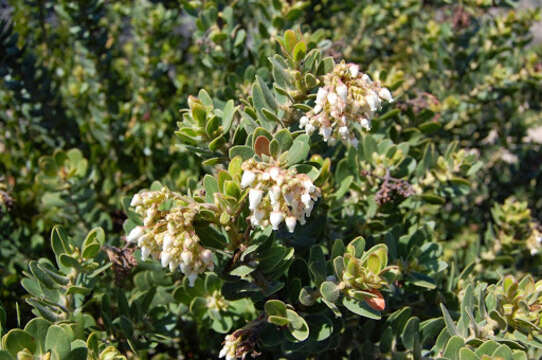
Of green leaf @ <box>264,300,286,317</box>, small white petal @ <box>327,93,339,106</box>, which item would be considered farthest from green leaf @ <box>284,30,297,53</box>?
green leaf @ <box>264,300,286,317</box>

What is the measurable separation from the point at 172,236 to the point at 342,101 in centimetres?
66

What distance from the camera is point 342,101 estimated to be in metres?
1.40

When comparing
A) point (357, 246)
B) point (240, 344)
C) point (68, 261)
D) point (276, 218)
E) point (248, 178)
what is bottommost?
point (240, 344)

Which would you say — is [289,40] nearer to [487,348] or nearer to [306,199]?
[306,199]

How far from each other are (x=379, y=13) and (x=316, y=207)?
2.71 metres

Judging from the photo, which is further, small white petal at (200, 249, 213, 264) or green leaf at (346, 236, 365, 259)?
green leaf at (346, 236, 365, 259)

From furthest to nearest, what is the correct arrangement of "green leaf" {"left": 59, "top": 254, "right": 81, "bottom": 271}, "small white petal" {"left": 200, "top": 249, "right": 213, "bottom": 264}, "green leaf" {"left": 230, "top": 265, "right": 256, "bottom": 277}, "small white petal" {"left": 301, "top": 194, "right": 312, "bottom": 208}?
"green leaf" {"left": 59, "top": 254, "right": 81, "bottom": 271} → "green leaf" {"left": 230, "top": 265, "right": 256, "bottom": 277} → "small white petal" {"left": 200, "top": 249, "right": 213, "bottom": 264} → "small white petal" {"left": 301, "top": 194, "right": 312, "bottom": 208}

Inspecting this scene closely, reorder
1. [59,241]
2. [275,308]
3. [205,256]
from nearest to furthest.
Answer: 1. [205,256]
2. [275,308]
3. [59,241]

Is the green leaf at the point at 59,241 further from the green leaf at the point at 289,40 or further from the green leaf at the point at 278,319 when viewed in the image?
the green leaf at the point at 289,40

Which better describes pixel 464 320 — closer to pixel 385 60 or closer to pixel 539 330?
pixel 539 330

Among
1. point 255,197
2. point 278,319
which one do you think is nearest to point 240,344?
point 278,319

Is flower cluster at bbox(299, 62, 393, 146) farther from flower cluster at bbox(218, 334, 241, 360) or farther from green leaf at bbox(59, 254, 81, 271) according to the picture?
green leaf at bbox(59, 254, 81, 271)

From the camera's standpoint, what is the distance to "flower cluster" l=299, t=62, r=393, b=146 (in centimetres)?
140

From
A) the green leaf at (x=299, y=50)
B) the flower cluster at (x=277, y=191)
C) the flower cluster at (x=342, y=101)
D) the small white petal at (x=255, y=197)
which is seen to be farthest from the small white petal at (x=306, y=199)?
the green leaf at (x=299, y=50)
